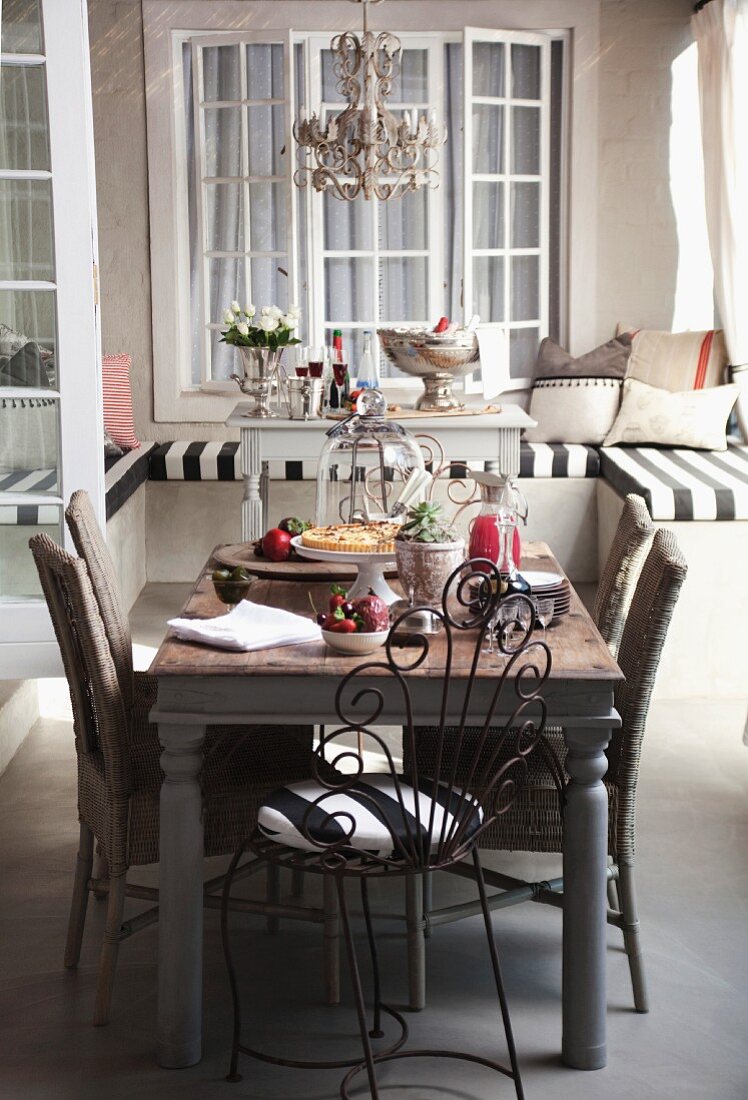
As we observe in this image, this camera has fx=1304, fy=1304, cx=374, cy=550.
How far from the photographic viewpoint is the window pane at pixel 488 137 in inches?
274

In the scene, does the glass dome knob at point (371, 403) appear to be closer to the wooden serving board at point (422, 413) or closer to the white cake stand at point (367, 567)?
the white cake stand at point (367, 567)

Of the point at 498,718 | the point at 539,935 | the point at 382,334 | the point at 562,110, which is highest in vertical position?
the point at 562,110

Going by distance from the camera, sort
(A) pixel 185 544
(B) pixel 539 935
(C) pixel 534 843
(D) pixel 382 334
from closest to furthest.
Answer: (C) pixel 534 843, (B) pixel 539 935, (D) pixel 382 334, (A) pixel 185 544

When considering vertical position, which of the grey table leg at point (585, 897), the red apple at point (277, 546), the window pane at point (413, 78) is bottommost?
the grey table leg at point (585, 897)

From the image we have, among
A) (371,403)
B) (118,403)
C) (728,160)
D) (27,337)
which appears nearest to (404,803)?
(371,403)

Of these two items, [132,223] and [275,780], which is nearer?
[275,780]

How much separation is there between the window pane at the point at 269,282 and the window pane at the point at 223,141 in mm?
489

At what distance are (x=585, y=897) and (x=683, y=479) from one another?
3221mm

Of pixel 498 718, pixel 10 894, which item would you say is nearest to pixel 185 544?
pixel 10 894

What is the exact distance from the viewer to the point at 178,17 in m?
6.77

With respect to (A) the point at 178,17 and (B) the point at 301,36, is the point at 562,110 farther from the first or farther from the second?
(A) the point at 178,17

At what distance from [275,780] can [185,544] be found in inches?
161

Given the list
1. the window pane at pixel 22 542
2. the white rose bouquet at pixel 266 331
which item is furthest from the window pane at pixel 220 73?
the window pane at pixel 22 542

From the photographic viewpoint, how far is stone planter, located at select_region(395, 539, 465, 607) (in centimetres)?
268
